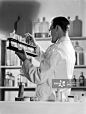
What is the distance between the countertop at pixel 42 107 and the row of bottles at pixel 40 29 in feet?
4.91

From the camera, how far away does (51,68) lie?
1.77 metres

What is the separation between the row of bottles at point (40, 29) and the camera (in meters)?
2.97

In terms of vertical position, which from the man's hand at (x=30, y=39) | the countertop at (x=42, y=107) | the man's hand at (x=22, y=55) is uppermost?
the man's hand at (x=30, y=39)

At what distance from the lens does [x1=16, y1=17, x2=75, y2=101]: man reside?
5.78 feet

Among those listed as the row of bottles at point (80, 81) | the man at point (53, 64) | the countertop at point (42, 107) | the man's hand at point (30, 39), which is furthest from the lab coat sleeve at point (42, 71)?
the row of bottles at point (80, 81)

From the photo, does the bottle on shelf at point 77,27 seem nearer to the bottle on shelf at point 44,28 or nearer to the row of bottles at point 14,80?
the bottle on shelf at point 44,28

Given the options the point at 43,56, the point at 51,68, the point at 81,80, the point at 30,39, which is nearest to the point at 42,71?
the point at 51,68

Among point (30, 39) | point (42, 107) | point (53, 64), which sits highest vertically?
point (30, 39)

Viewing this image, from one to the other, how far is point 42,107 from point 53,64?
1.05 ft

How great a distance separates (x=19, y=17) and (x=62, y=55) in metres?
1.07

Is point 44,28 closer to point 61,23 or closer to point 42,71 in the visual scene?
point 61,23

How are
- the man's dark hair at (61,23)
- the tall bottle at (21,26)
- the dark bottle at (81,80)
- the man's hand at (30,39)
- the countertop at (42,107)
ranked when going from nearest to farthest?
the countertop at (42,107)
the man's dark hair at (61,23)
the man's hand at (30,39)
the tall bottle at (21,26)
the dark bottle at (81,80)

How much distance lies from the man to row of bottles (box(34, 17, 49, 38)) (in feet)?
3.25

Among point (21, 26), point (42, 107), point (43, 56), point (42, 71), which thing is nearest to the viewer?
point (42, 107)
